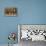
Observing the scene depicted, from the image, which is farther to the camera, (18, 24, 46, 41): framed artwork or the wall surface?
the wall surface

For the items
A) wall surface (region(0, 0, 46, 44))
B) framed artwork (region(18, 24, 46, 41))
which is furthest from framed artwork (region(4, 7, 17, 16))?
framed artwork (region(18, 24, 46, 41))

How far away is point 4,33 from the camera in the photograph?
4.01 metres

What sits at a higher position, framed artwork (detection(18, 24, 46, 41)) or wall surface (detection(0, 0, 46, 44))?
wall surface (detection(0, 0, 46, 44))

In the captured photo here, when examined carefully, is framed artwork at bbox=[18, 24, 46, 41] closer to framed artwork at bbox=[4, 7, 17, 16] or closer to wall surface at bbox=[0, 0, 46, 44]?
wall surface at bbox=[0, 0, 46, 44]

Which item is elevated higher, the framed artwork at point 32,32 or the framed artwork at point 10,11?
the framed artwork at point 10,11

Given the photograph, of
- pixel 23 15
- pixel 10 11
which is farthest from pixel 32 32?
pixel 10 11

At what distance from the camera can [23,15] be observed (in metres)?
4.02

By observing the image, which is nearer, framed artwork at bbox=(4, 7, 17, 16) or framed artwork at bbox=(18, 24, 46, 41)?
framed artwork at bbox=(18, 24, 46, 41)

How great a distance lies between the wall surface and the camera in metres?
4.01

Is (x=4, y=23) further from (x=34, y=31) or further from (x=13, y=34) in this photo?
(x=34, y=31)

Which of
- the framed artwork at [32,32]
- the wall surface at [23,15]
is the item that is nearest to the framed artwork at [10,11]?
the wall surface at [23,15]

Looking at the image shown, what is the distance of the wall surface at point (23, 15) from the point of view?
4.01 metres

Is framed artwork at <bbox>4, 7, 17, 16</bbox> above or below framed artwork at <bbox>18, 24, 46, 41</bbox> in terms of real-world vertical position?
above

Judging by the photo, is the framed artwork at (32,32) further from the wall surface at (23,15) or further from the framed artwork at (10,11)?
the framed artwork at (10,11)
